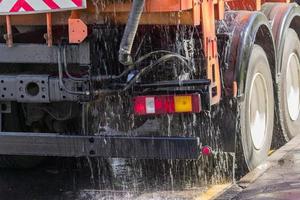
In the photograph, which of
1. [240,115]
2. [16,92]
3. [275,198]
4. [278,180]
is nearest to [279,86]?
[240,115]

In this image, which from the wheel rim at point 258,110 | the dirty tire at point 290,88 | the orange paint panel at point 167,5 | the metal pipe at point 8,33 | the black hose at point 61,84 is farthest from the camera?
the dirty tire at point 290,88

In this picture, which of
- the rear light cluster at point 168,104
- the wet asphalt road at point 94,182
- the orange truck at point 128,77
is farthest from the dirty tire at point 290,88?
the rear light cluster at point 168,104

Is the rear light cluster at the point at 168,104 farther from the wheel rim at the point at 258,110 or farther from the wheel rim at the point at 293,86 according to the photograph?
the wheel rim at the point at 293,86

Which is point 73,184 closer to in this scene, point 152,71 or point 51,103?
point 51,103

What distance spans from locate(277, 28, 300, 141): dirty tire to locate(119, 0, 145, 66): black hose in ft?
7.65

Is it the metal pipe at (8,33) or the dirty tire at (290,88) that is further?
the dirty tire at (290,88)

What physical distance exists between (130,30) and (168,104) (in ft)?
2.26

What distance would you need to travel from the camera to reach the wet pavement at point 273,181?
16.4 feet

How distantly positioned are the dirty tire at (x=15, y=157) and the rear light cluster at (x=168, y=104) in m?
1.22

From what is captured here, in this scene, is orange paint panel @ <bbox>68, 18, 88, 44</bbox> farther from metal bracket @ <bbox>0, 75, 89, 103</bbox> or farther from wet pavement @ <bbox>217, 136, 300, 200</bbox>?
wet pavement @ <bbox>217, 136, 300, 200</bbox>

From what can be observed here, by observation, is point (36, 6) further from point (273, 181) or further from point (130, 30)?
point (273, 181)

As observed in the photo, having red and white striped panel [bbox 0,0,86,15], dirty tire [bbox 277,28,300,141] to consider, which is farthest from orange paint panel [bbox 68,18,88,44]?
dirty tire [bbox 277,28,300,141]

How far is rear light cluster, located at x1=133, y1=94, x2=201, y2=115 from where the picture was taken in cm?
513

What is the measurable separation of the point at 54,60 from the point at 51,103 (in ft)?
1.52
